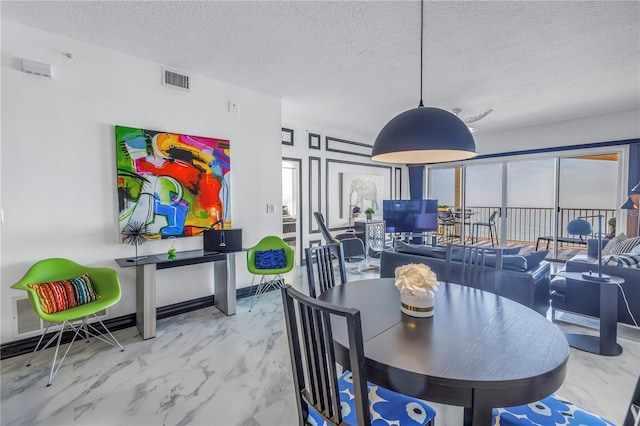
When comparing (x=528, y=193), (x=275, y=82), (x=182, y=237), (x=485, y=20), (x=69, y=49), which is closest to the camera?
(x=485, y=20)

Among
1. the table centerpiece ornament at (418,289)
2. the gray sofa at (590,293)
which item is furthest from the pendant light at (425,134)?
the gray sofa at (590,293)

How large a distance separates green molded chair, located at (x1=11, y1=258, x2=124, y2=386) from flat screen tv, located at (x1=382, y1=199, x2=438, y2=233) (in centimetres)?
430

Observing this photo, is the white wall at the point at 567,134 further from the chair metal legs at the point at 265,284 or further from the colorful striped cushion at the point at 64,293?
the colorful striped cushion at the point at 64,293

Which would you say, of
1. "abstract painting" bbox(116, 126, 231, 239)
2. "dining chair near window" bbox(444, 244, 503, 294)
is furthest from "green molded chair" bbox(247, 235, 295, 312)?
"dining chair near window" bbox(444, 244, 503, 294)

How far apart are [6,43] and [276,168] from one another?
107 inches

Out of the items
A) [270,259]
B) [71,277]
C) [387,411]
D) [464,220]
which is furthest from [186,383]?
[464,220]

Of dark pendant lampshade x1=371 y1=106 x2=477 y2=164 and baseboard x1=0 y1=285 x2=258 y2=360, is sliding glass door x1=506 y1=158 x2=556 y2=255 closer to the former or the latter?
dark pendant lampshade x1=371 y1=106 x2=477 y2=164

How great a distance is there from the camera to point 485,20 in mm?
2387

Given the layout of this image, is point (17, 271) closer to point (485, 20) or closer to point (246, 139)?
point (246, 139)

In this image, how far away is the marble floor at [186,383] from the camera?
5.95ft

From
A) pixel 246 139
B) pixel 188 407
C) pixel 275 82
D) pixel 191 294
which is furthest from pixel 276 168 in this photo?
pixel 188 407

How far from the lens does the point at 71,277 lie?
102 inches

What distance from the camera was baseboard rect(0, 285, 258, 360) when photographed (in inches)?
96.5

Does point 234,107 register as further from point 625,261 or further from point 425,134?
point 625,261
